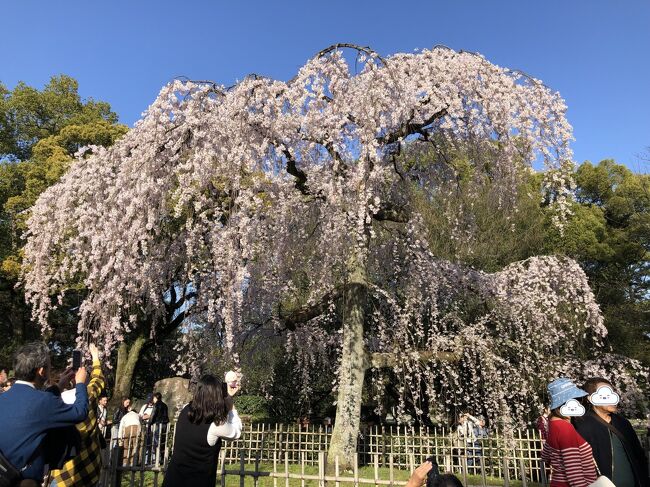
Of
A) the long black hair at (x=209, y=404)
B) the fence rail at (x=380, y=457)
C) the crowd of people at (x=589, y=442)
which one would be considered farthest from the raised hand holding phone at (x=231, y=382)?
the crowd of people at (x=589, y=442)

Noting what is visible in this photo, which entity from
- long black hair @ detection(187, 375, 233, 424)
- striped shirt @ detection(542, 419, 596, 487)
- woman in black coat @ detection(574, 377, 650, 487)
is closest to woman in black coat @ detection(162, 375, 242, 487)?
long black hair @ detection(187, 375, 233, 424)

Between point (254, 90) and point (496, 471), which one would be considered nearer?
point (254, 90)

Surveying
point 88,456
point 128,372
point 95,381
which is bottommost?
point 88,456

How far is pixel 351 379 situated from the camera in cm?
733

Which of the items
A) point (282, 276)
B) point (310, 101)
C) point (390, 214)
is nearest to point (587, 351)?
point (390, 214)

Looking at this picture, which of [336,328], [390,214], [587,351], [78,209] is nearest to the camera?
[78,209]

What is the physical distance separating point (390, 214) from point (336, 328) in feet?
14.5

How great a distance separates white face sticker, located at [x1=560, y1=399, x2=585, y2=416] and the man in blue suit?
8.95ft

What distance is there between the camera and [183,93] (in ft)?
24.3

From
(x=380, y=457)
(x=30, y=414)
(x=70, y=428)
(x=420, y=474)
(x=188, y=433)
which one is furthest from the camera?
(x=380, y=457)

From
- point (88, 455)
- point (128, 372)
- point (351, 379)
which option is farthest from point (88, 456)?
point (128, 372)

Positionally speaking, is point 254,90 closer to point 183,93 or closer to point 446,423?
point 183,93

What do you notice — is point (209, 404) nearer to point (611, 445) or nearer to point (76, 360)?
point (76, 360)

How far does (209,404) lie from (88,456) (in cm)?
103
